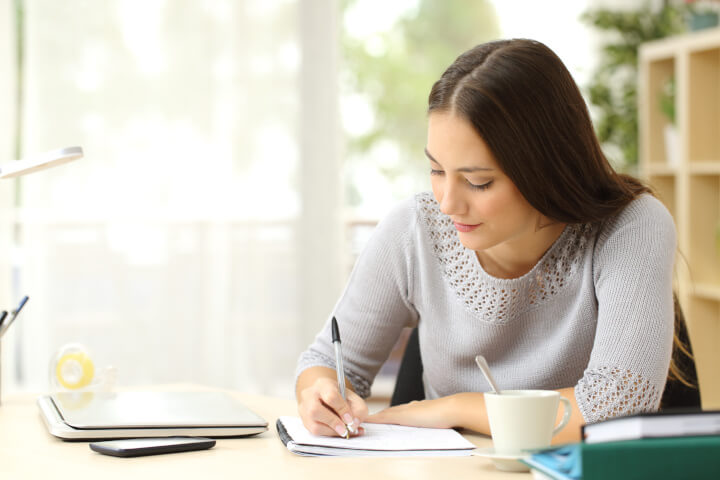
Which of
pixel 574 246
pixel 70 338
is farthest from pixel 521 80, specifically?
pixel 70 338

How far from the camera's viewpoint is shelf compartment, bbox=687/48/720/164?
10.5 ft

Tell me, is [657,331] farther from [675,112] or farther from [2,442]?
[675,112]

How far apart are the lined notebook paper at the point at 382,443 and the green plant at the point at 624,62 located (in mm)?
2689

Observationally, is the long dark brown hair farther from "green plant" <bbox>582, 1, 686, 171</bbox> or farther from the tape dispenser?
"green plant" <bbox>582, 1, 686, 171</bbox>

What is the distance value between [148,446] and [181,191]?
7.94ft

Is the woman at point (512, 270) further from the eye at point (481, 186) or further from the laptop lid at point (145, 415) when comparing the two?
the laptop lid at point (145, 415)

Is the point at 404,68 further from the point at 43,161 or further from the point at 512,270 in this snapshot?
the point at 43,161

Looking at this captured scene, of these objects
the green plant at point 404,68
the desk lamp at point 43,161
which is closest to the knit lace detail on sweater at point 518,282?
the desk lamp at point 43,161

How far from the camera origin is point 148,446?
108cm

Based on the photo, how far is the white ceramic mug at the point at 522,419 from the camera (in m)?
0.98

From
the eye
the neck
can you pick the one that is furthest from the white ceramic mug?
the neck

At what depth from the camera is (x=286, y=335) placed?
3662mm

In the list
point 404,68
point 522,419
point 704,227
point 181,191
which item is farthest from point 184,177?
point 522,419

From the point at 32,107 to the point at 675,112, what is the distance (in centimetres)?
243
